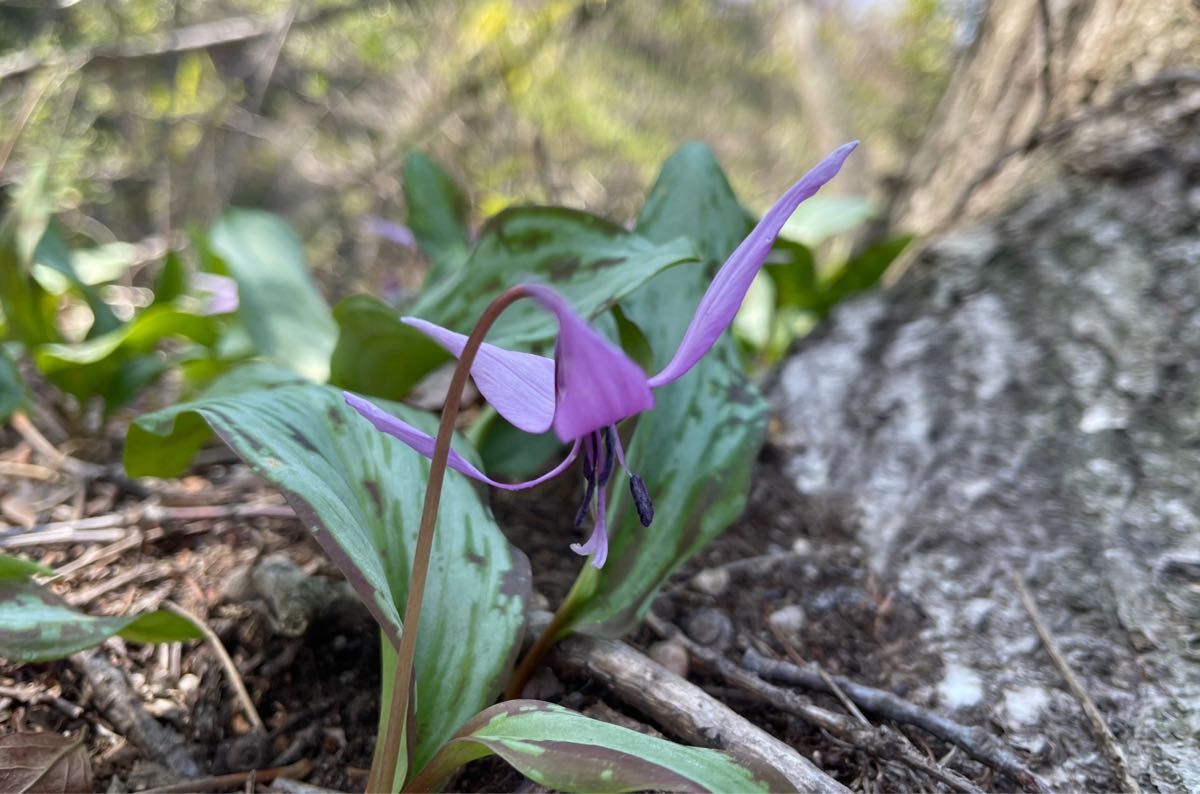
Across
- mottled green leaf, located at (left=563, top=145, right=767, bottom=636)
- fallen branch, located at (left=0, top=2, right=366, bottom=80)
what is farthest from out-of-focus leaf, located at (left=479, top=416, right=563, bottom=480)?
fallen branch, located at (left=0, top=2, right=366, bottom=80)

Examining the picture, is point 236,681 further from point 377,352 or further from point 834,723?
point 834,723

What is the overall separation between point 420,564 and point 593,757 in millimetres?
211

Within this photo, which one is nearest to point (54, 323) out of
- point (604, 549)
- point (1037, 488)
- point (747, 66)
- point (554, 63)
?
point (604, 549)

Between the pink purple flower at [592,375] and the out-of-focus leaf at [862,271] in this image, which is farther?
the out-of-focus leaf at [862,271]

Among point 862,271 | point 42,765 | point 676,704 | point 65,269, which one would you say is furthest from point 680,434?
point 65,269

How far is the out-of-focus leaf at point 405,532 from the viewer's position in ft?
2.46

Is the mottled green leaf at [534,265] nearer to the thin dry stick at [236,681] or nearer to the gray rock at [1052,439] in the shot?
the thin dry stick at [236,681]

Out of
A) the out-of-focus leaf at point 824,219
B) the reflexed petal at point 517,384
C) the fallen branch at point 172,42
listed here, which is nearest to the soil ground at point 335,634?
the reflexed petal at point 517,384

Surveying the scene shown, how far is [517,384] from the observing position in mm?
661

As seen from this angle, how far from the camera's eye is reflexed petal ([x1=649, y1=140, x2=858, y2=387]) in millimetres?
610

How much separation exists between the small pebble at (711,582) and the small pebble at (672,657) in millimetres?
186

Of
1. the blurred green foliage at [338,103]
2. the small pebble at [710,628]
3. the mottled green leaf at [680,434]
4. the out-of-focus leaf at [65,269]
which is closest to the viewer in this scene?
the mottled green leaf at [680,434]

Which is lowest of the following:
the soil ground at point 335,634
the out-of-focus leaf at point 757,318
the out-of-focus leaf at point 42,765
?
the out-of-focus leaf at point 42,765

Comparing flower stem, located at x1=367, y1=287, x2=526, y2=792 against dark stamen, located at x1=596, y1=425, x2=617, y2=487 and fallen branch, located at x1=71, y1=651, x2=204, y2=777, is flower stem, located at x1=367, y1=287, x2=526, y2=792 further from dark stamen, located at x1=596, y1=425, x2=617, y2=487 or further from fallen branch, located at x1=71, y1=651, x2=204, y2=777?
fallen branch, located at x1=71, y1=651, x2=204, y2=777
